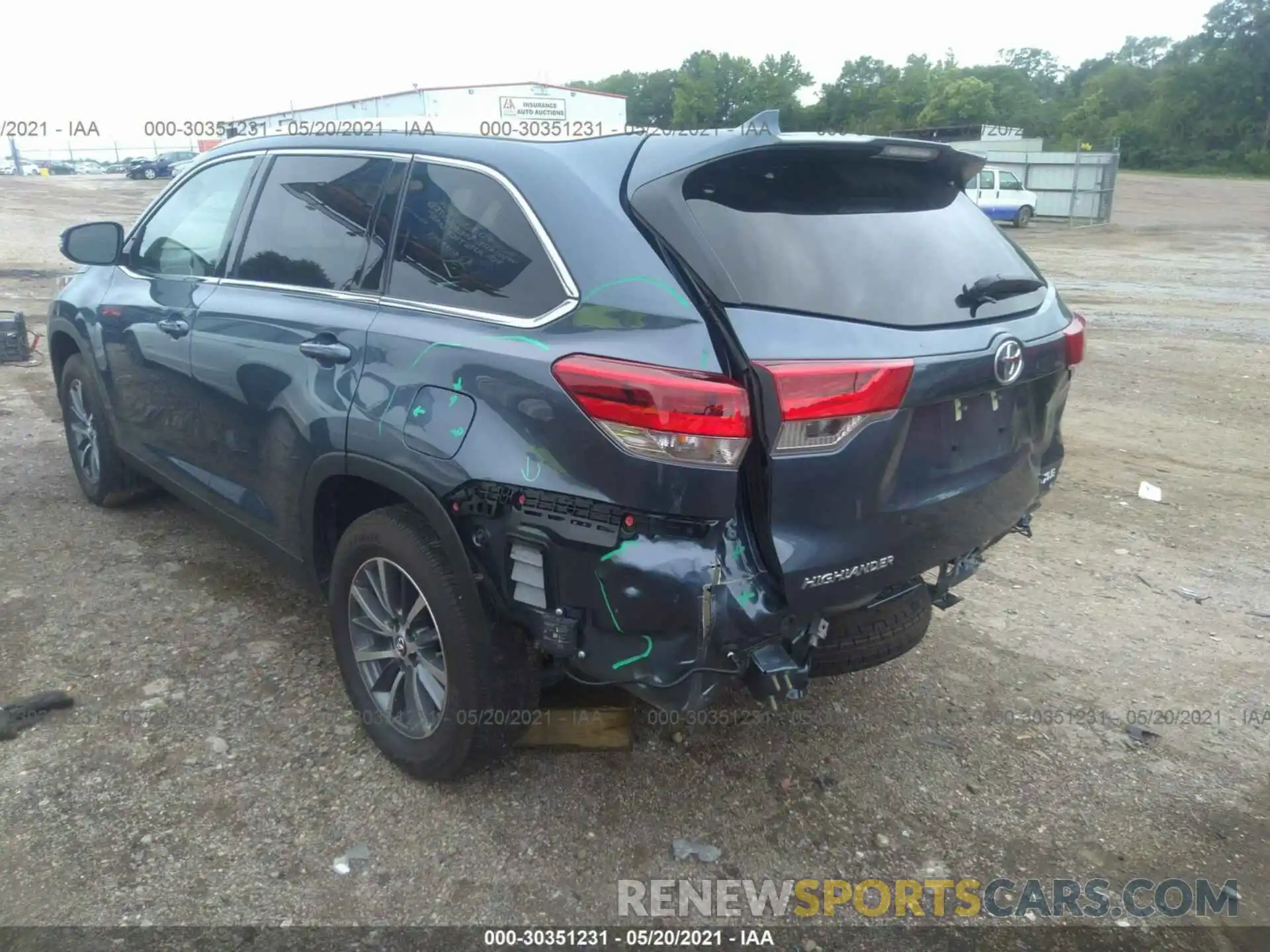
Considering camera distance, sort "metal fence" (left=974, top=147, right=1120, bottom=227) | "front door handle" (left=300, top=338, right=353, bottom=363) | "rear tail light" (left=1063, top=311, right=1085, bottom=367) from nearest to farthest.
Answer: "front door handle" (left=300, top=338, right=353, bottom=363) < "rear tail light" (left=1063, top=311, right=1085, bottom=367) < "metal fence" (left=974, top=147, right=1120, bottom=227)

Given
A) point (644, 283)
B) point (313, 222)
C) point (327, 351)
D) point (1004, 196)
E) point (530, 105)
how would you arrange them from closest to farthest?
point (644, 283) < point (327, 351) < point (313, 222) < point (530, 105) < point (1004, 196)

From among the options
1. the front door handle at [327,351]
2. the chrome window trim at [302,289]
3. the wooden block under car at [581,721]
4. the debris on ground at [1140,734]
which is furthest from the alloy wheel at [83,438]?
the debris on ground at [1140,734]

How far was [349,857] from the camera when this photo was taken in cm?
268

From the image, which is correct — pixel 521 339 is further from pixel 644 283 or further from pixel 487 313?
pixel 644 283

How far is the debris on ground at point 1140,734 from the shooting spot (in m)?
3.31

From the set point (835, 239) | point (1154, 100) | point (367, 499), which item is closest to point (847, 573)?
point (835, 239)

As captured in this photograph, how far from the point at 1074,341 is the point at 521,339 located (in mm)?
1748

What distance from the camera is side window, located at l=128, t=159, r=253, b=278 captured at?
3691 millimetres

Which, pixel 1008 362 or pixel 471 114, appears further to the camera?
pixel 471 114

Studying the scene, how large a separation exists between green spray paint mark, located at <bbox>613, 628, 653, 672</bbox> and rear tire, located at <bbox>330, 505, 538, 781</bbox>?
0.39 metres

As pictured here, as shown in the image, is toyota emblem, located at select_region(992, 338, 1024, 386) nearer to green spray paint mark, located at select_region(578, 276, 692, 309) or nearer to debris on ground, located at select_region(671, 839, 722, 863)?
green spray paint mark, located at select_region(578, 276, 692, 309)

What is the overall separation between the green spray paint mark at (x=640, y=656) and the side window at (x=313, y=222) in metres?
1.45
